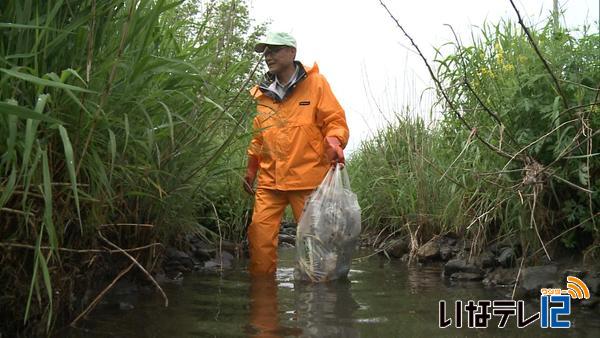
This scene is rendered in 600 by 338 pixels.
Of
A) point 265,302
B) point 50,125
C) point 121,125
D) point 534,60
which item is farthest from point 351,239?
point 50,125

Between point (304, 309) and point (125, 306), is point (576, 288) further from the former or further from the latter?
point (125, 306)

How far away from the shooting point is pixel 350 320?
3262 millimetres

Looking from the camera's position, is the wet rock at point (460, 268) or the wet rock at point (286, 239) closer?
the wet rock at point (460, 268)

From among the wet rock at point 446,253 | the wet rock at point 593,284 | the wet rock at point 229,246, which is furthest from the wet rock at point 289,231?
the wet rock at point 593,284

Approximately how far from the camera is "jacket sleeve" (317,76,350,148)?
4824 mm

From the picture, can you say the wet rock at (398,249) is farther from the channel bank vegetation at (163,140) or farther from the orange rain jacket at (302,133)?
the orange rain jacket at (302,133)

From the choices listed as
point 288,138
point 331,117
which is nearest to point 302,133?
point 288,138

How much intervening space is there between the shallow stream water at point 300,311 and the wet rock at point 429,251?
3.25 ft

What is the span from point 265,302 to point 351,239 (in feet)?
3.84

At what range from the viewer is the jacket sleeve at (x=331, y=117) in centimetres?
482

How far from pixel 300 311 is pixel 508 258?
1866mm

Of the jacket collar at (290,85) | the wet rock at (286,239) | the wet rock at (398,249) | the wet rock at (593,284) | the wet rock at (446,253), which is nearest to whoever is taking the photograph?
the wet rock at (593,284)

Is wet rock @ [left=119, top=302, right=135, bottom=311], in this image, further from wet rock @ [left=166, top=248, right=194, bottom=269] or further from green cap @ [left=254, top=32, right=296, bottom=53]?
green cap @ [left=254, top=32, right=296, bottom=53]

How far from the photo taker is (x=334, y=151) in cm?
468
